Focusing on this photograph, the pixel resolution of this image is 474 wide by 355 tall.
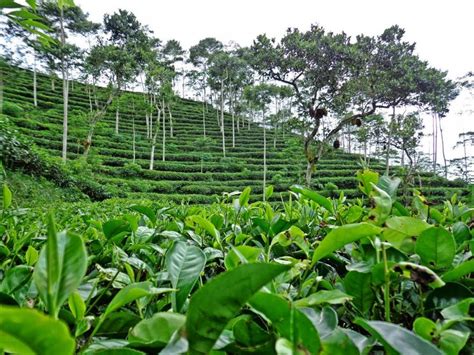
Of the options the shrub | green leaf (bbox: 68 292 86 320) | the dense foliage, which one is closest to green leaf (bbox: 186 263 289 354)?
the dense foliage

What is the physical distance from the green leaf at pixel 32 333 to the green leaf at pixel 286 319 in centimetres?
10

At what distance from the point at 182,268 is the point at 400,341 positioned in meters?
0.18

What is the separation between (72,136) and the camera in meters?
15.2

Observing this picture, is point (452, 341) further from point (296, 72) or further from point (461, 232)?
point (296, 72)

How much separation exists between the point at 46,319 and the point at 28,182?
840 cm

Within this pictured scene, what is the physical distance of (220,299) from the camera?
0.16m

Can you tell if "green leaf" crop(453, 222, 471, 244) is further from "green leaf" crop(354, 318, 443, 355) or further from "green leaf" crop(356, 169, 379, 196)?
"green leaf" crop(354, 318, 443, 355)

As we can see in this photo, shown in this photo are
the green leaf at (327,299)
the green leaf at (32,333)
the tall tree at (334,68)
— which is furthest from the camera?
the tall tree at (334,68)

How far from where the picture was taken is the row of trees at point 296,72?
11.1 meters

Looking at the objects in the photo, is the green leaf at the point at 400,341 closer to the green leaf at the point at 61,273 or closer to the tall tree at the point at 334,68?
the green leaf at the point at 61,273

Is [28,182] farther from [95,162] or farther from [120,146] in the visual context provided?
[120,146]

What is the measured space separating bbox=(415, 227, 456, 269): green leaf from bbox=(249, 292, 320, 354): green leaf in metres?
0.17

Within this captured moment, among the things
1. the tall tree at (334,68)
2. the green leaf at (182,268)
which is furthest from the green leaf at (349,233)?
the tall tree at (334,68)

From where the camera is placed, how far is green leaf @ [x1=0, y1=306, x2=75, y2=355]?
0.40ft
